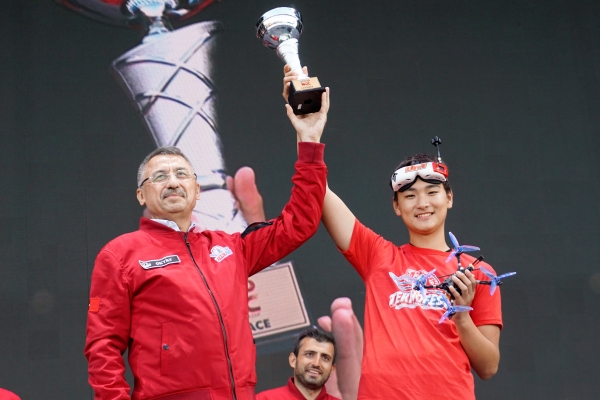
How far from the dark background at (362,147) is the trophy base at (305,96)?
47.8 inches

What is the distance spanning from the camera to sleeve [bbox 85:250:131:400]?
196 centimetres

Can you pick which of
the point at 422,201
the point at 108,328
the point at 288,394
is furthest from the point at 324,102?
the point at 288,394

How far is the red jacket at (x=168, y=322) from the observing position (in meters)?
2.00

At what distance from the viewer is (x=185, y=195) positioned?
89.4 inches

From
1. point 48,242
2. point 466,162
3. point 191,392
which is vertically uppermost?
point 466,162

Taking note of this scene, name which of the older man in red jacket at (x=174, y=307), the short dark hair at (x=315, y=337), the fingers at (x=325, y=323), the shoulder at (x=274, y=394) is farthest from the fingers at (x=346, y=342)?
the older man in red jacket at (x=174, y=307)

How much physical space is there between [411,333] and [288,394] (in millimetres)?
1177

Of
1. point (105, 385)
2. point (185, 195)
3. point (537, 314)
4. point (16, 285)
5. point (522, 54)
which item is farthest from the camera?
point (522, 54)

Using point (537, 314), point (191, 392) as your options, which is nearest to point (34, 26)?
point (191, 392)

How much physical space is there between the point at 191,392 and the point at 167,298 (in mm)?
256

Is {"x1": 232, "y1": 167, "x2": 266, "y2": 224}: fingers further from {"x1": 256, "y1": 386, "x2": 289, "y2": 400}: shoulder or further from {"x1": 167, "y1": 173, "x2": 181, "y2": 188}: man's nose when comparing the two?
{"x1": 167, "y1": 173, "x2": 181, "y2": 188}: man's nose

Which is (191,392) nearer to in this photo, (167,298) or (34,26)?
(167,298)

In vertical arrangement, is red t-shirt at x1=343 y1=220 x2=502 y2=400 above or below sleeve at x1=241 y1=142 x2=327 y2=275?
below

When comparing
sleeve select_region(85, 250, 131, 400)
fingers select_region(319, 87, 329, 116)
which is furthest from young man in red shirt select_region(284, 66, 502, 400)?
sleeve select_region(85, 250, 131, 400)
